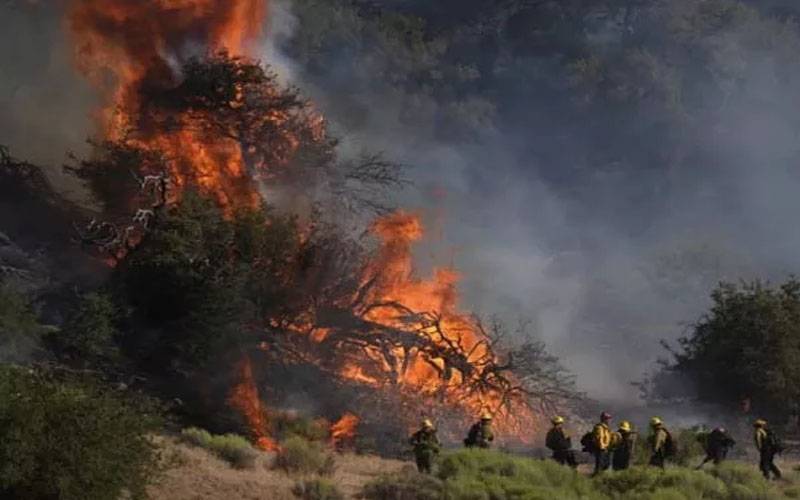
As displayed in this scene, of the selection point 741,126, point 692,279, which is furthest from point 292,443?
point 741,126

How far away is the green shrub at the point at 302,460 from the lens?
19.0m

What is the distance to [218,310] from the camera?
76.3 ft

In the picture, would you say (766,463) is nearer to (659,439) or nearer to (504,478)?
(659,439)

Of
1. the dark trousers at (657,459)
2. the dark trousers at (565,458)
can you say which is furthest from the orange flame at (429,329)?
the dark trousers at (657,459)

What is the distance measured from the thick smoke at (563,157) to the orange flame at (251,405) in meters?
11.6

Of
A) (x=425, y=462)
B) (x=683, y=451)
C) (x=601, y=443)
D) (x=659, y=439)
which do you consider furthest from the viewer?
(x=683, y=451)

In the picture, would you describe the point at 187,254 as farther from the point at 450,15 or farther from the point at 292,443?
the point at 450,15

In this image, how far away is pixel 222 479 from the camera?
1669cm

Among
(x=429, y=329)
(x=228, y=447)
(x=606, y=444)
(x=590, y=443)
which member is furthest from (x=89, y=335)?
(x=606, y=444)

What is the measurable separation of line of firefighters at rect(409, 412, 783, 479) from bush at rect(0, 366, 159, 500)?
22.1ft

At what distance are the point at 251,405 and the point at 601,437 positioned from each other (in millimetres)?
8996

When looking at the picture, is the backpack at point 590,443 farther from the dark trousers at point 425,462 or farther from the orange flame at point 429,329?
the orange flame at point 429,329

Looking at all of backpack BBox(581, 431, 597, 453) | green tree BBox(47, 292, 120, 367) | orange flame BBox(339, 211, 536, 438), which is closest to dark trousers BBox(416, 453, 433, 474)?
backpack BBox(581, 431, 597, 453)

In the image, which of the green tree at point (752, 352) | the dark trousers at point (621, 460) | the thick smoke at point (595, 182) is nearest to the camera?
the dark trousers at point (621, 460)
